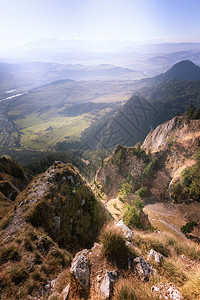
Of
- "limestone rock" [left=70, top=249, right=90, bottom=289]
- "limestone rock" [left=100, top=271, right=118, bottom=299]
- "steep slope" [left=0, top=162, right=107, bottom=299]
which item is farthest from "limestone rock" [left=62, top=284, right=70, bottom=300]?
"limestone rock" [left=100, top=271, right=118, bottom=299]

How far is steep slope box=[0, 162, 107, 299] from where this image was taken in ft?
26.9

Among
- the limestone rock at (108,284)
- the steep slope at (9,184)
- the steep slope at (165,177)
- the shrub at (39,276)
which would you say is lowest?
the steep slope at (165,177)

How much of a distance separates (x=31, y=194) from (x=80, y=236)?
7.32 meters

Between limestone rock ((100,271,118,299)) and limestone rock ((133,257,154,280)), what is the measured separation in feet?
4.32

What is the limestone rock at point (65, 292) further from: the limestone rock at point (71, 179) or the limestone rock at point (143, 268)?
the limestone rock at point (71, 179)

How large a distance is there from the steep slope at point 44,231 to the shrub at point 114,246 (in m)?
3.91

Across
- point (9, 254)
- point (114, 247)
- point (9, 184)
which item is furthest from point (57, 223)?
point (9, 184)

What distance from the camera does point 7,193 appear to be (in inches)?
1099

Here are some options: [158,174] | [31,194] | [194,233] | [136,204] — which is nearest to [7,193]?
[31,194]

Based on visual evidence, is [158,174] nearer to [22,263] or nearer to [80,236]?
[80,236]

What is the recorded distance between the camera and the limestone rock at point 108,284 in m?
6.30

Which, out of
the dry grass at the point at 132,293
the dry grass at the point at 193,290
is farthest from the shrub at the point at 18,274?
the dry grass at the point at 193,290

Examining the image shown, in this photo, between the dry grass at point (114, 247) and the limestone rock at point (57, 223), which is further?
the limestone rock at point (57, 223)

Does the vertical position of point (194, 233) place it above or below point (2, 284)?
below
